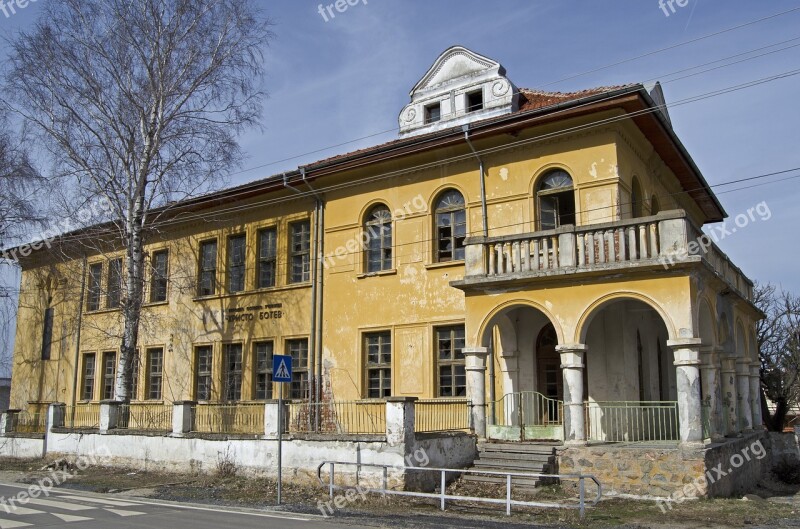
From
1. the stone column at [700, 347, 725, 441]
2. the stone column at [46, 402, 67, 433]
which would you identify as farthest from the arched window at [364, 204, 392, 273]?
the stone column at [46, 402, 67, 433]

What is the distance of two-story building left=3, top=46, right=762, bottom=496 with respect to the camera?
14617 millimetres

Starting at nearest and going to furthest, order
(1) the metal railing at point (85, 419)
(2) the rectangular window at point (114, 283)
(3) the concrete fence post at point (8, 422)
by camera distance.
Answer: (1) the metal railing at point (85, 419) < (3) the concrete fence post at point (8, 422) < (2) the rectangular window at point (114, 283)

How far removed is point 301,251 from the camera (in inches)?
882

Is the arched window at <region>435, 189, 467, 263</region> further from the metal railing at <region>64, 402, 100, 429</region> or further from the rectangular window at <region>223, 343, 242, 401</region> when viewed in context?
the metal railing at <region>64, 402, 100, 429</region>

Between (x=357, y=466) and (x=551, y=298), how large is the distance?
5143 millimetres

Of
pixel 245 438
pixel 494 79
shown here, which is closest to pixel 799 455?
pixel 494 79

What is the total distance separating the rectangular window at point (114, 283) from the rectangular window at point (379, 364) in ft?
28.0

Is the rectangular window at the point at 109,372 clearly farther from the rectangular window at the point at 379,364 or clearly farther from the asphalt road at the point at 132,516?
the asphalt road at the point at 132,516

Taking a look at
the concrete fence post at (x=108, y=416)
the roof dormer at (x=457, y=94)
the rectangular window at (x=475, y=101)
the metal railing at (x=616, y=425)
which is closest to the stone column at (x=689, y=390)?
the metal railing at (x=616, y=425)

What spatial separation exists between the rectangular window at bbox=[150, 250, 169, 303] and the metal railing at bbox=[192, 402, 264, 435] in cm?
568

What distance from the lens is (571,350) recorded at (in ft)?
47.6

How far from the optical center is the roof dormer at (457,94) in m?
20.5

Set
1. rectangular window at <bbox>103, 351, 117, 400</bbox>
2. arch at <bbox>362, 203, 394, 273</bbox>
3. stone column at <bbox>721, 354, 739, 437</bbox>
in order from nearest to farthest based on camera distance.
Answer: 1. stone column at <bbox>721, 354, 739, 437</bbox>
2. arch at <bbox>362, 203, 394, 273</bbox>
3. rectangular window at <bbox>103, 351, 117, 400</bbox>

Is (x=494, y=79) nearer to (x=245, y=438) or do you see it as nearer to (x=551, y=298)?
(x=551, y=298)
